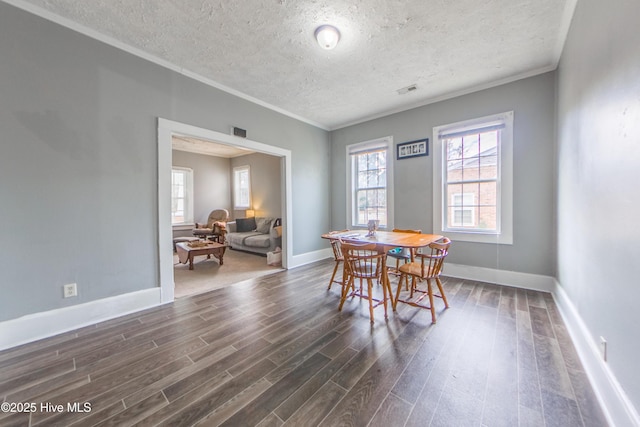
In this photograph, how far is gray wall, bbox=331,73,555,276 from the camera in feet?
9.87

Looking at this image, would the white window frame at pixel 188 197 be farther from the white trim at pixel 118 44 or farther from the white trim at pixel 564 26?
the white trim at pixel 564 26

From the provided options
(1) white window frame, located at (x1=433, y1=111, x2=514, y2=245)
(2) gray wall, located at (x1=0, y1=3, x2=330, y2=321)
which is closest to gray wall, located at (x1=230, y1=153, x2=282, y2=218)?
(2) gray wall, located at (x1=0, y1=3, x2=330, y2=321)

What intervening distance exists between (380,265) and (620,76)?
2.06m

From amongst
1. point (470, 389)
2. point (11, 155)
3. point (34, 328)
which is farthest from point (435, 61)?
point (34, 328)

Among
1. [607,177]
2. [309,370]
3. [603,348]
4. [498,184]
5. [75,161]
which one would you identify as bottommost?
[309,370]

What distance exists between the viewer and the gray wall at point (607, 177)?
111 cm

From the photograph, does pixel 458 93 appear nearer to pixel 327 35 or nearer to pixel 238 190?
pixel 327 35

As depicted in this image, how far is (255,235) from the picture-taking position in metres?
5.86

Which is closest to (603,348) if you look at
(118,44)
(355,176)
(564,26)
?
(564,26)

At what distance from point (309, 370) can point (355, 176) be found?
3919mm

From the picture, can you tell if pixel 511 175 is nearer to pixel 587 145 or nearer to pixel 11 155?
pixel 587 145

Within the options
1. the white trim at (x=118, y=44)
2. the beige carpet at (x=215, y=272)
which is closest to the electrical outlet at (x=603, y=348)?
the beige carpet at (x=215, y=272)

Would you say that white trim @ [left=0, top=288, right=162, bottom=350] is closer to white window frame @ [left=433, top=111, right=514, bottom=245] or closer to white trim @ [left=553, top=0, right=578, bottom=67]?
white window frame @ [left=433, top=111, right=514, bottom=245]

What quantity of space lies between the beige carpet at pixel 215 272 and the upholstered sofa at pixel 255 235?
1.02ft
